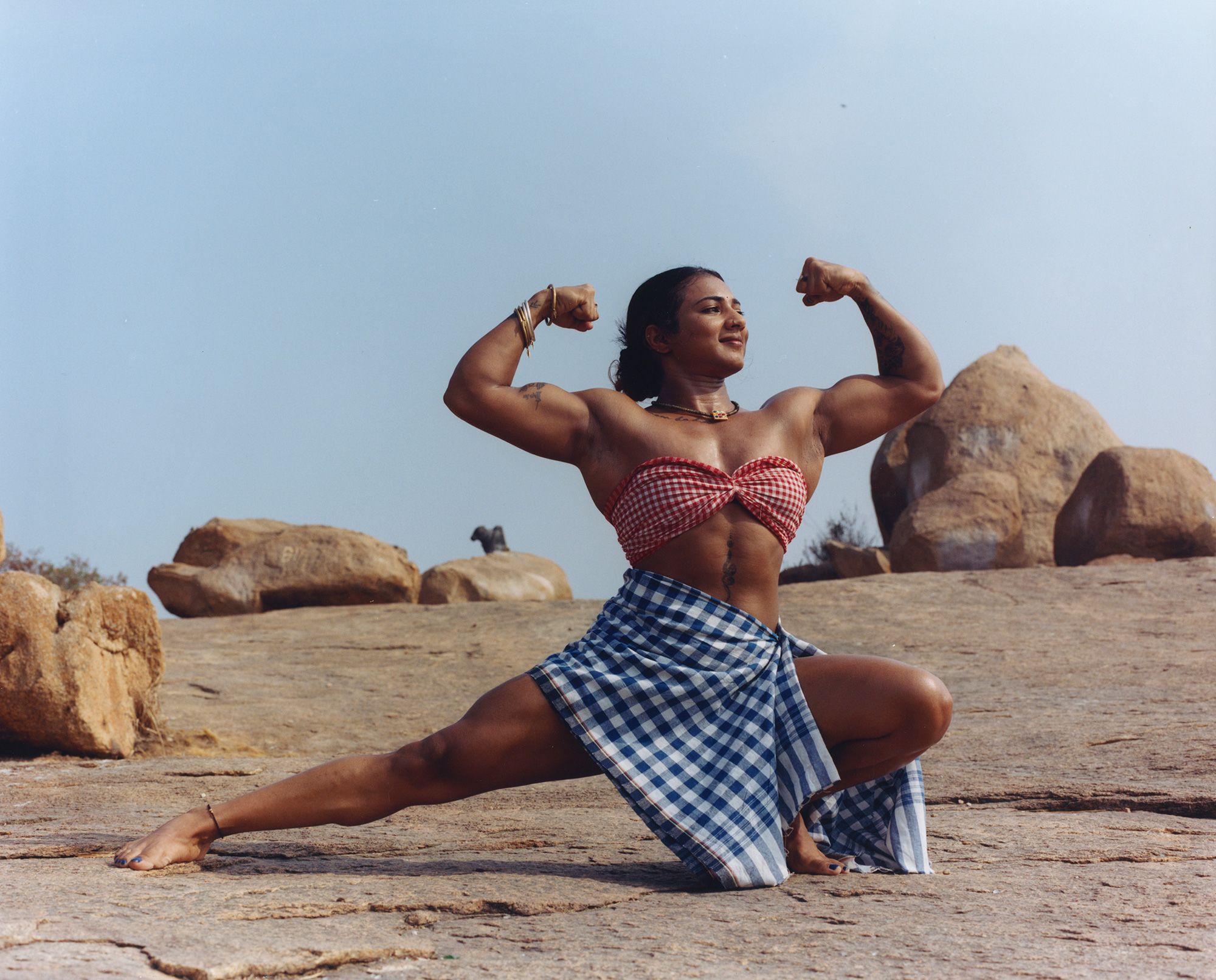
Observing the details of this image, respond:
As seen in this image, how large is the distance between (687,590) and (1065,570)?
7260mm

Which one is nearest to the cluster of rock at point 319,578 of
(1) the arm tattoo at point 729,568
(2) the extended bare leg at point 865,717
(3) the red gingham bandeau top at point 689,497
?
(3) the red gingham bandeau top at point 689,497

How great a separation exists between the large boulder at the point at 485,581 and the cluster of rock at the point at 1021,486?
3.82 metres

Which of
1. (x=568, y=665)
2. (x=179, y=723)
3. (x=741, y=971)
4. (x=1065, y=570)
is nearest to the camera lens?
(x=741, y=971)

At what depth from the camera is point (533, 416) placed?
2967 millimetres

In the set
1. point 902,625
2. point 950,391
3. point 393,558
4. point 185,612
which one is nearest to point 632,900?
point 902,625

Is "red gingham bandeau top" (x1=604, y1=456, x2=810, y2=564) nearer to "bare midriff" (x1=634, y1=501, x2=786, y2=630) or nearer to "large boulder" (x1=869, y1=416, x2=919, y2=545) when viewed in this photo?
"bare midriff" (x1=634, y1=501, x2=786, y2=630)

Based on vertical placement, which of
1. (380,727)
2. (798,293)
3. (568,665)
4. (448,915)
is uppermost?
(798,293)

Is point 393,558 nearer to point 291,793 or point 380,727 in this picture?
point 380,727

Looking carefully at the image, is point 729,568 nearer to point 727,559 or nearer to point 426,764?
point 727,559

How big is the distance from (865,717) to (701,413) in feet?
3.00

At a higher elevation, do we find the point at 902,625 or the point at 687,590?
the point at 687,590

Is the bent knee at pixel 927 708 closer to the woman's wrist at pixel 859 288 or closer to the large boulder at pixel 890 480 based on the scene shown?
the woman's wrist at pixel 859 288

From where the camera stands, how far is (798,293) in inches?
133

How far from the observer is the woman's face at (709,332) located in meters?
3.15
